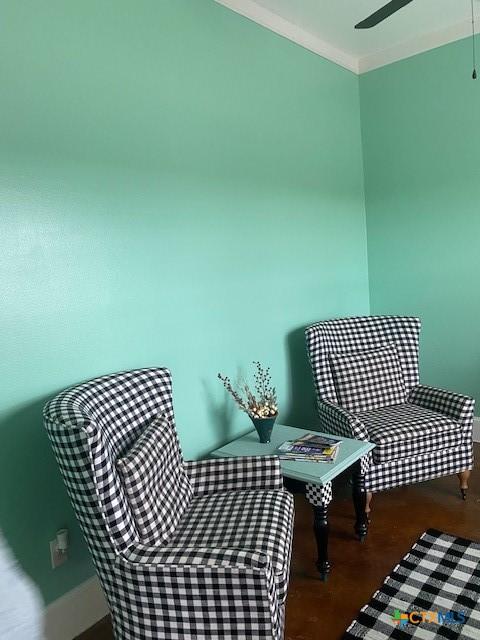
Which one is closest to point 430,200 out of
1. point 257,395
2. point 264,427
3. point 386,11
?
point 386,11

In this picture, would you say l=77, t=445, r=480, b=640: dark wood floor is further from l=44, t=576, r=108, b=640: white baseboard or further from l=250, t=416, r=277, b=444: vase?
l=250, t=416, r=277, b=444: vase

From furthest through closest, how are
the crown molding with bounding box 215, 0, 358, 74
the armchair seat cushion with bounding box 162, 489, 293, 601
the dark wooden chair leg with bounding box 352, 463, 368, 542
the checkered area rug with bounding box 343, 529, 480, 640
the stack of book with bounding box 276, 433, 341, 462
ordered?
the crown molding with bounding box 215, 0, 358, 74, the dark wooden chair leg with bounding box 352, 463, 368, 542, the stack of book with bounding box 276, 433, 341, 462, the checkered area rug with bounding box 343, 529, 480, 640, the armchair seat cushion with bounding box 162, 489, 293, 601

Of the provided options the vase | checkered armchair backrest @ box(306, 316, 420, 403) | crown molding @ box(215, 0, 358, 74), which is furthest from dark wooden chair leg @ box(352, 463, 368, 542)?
crown molding @ box(215, 0, 358, 74)

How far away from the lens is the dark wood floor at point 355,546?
1885mm

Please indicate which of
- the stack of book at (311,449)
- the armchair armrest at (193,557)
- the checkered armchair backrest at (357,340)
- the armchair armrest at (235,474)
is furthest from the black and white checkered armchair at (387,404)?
the armchair armrest at (193,557)

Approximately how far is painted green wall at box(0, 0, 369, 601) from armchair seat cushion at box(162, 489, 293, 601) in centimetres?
47

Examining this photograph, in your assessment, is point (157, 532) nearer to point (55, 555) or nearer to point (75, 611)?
point (55, 555)

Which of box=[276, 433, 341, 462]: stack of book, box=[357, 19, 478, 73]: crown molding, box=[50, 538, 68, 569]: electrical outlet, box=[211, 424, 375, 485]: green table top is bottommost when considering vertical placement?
box=[50, 538, 68, 569]: electrical outlet

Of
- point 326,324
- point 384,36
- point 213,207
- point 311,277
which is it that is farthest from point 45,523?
point 384,36

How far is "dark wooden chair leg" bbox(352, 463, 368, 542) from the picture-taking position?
236 cm

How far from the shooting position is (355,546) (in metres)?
2.31

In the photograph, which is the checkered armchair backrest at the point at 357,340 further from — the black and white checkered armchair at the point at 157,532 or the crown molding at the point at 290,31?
the crown molding at the point at 290,31

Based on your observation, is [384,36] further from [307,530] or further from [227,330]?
[307,530]

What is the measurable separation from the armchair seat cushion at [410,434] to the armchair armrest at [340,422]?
61 mm
